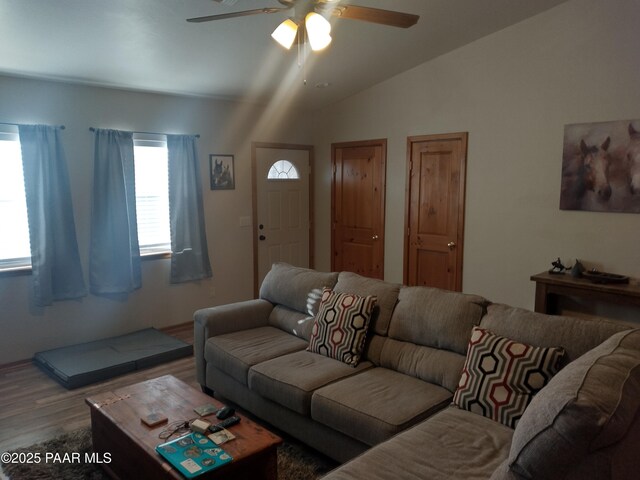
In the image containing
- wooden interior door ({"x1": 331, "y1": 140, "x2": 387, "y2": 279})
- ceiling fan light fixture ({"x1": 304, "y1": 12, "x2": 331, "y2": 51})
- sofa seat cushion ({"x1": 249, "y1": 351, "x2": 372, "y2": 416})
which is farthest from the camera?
wooden interior door ({"x1": 331, "y1": 140, "x2": 387, "y2": 279})

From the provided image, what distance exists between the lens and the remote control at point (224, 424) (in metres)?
2.13

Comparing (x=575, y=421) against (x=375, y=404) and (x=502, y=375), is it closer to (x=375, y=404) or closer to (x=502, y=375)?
(x=502, y=375)

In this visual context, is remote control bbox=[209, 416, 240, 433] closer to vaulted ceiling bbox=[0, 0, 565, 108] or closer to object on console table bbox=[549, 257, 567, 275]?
vaulted ceiling bbox=[0, 0, 565, 108]

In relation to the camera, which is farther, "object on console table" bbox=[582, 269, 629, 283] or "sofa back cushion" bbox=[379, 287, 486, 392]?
"object on console table" bbox=[582, 269, 629, 283]

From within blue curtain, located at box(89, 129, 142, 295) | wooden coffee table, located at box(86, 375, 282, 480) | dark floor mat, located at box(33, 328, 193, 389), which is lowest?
dark floor mat, located at box(33, 328, 193, 389)

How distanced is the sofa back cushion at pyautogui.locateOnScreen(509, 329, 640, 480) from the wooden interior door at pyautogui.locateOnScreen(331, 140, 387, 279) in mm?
3988

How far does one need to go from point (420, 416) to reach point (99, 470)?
5.66 feet

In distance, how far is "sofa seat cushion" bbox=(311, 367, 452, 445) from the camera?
221cm

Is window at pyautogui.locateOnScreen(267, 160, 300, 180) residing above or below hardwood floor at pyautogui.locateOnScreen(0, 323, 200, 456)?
above

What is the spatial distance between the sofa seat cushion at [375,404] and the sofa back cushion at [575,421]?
75cm

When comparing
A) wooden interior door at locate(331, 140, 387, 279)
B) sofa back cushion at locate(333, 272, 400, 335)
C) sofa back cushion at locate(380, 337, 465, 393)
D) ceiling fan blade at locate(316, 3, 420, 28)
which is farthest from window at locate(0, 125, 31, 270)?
wooden interior door at locate(331, 140, 387, 279)

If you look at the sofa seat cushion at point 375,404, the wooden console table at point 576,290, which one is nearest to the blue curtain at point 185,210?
the sofa seat cushion at point 375,404

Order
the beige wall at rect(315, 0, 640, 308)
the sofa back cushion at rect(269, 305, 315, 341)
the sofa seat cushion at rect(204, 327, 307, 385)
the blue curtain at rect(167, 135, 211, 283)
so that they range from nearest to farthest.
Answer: the sofa seat cushion at rect(204, 327, 307, 385) < the sofa back cushion at rect(269, 305, 315, 341) < the beige wall at rect(315, 0, 640, 308) < the blue curtain at rect(167, 135, 211, 283)

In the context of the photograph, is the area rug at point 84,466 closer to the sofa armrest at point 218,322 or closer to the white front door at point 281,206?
the sofa armrest at point 218,322
